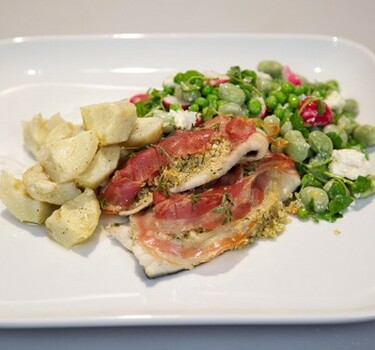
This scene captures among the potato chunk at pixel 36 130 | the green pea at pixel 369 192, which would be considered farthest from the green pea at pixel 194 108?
the green pea at pixel 369 192

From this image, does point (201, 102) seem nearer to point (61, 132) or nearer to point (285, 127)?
point (285, 127)

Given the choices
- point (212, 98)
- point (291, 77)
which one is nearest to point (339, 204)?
point (212, 98)

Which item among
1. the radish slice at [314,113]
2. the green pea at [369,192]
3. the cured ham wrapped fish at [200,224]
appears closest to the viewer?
the cured ham wrapped fish at [200,224]

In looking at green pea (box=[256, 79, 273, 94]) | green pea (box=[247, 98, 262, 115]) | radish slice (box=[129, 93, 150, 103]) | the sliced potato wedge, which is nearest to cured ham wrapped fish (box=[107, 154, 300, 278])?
green pea (box=[247, 98, 262, 115])

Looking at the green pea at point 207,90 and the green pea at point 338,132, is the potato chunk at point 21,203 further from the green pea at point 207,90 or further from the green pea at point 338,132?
the green pea at point 338,132

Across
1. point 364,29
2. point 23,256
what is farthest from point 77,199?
point 364,29

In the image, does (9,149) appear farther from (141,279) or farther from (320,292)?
(320,292)

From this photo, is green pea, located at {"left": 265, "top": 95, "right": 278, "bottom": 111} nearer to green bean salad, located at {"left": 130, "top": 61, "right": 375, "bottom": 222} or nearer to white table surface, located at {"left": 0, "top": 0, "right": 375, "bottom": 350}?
green bean salad, located at {"left": 130, "top": 61, "right": 375, "bottom": 222}

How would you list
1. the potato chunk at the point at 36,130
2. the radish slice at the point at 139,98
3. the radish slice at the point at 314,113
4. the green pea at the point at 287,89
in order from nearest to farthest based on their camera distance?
1. the potato chunk at the point at 36,130
2. the radish slice at the point at 314,113
3. the green pea at the point at 287,89
4. the radish slice at the point at 139,98
